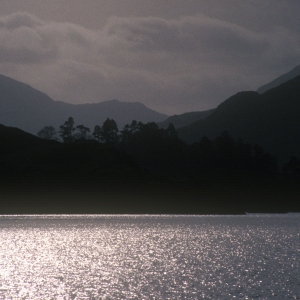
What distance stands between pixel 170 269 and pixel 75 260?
874 inches

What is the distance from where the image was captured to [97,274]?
71750 mm

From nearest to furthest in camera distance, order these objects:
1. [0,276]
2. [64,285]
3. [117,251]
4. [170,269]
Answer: [64,285], [0,276], [170,269], [117,251]

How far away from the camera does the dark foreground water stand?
55.7m

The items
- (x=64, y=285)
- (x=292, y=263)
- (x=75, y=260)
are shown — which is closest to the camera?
(x=64, y=285)

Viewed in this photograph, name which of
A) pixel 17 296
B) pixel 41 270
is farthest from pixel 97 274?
pixel 17 296

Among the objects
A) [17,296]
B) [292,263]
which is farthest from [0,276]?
[292,263]

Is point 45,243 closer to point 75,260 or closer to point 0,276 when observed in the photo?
point 75,260

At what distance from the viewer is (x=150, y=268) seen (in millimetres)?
77062

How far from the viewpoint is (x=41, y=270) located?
76.4 meters

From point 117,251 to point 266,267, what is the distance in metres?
38.9

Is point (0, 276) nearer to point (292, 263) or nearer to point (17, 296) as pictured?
point (17, 296)

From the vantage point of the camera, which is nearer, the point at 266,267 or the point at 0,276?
the point at 0,276

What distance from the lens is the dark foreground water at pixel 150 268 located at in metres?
55.7

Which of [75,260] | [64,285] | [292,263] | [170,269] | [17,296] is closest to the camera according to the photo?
[17,296]
